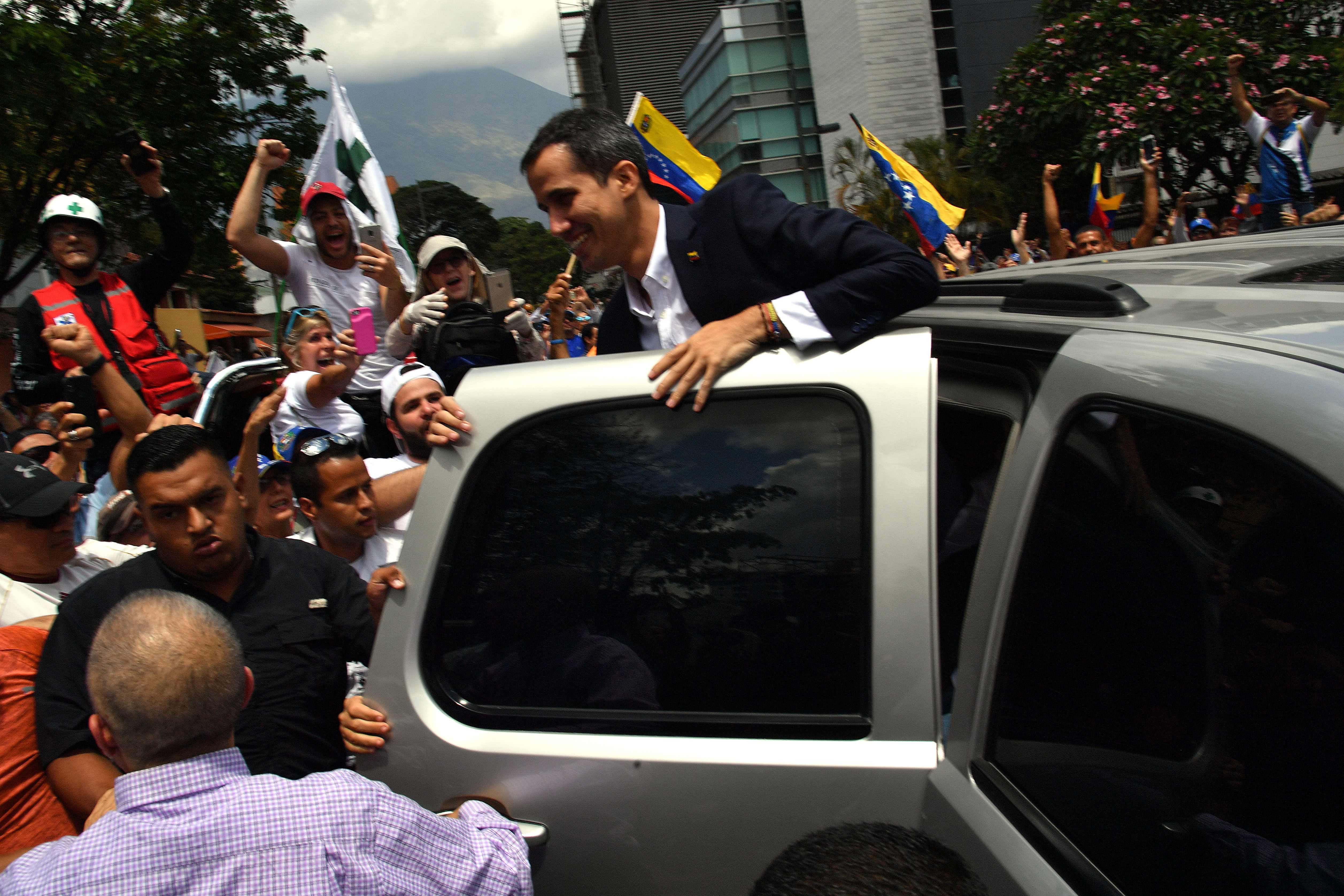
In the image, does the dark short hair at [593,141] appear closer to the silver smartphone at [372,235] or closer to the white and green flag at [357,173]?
the silver smartphone at [372,235]

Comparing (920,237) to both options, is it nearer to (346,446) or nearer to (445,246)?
(445,246)

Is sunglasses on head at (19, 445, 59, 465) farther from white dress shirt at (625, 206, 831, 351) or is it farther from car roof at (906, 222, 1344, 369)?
car roof at (906, 222, 1344, 369)

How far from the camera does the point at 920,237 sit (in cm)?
630

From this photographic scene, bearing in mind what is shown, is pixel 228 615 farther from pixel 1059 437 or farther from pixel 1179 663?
pixel 1179 663

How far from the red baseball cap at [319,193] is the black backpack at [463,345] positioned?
1.01 metres

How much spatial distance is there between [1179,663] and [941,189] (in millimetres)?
36270

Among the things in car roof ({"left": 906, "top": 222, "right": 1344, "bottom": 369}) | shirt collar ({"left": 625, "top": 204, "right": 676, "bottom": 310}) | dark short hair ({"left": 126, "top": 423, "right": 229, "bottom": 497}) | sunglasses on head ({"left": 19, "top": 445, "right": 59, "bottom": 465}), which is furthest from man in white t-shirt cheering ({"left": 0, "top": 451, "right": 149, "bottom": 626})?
car roof ({"left": 906, "top": 222, "right": 1344, "bottom": 369})

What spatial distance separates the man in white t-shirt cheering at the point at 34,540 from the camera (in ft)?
8.93

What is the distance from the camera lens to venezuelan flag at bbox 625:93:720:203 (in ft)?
19.5

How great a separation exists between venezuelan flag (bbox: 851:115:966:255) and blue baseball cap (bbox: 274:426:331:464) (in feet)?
12.0

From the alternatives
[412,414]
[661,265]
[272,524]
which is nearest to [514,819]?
[661,265]

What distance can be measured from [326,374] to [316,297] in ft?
2.96

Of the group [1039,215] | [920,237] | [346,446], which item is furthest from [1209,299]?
[1039,215]

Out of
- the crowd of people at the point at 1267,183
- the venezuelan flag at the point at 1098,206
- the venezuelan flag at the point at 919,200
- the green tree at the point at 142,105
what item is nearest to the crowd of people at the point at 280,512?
the venezuelan flag at the point at 919,200
